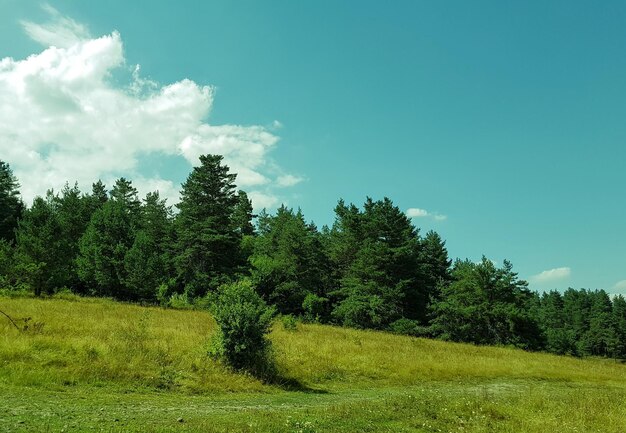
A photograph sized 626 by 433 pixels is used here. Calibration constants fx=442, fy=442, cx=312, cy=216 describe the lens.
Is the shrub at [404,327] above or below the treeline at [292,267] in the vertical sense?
below

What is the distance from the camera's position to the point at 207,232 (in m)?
55.9

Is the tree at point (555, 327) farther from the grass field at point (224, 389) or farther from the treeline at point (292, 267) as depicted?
the grass field at point (224, 389)

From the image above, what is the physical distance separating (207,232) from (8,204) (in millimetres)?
34043

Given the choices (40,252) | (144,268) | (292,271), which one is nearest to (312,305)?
(292,271)

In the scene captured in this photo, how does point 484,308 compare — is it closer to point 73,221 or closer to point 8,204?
point 73,221

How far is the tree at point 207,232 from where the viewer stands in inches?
2156

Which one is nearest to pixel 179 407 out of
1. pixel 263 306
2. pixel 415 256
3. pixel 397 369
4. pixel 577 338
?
pixel 263 306

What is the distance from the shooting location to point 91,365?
49.4 feet

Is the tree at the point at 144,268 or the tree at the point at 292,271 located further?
the tree at the point at 292,271

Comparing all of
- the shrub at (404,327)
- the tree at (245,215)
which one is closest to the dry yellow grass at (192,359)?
the shrub at (404,327)

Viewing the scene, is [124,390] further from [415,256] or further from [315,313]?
[415,256]

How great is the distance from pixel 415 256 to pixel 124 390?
5669 centimetres

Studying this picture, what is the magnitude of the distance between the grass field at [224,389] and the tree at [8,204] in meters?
45.9

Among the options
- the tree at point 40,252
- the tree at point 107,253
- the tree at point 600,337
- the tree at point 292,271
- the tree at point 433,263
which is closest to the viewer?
the tree at point 40,252
